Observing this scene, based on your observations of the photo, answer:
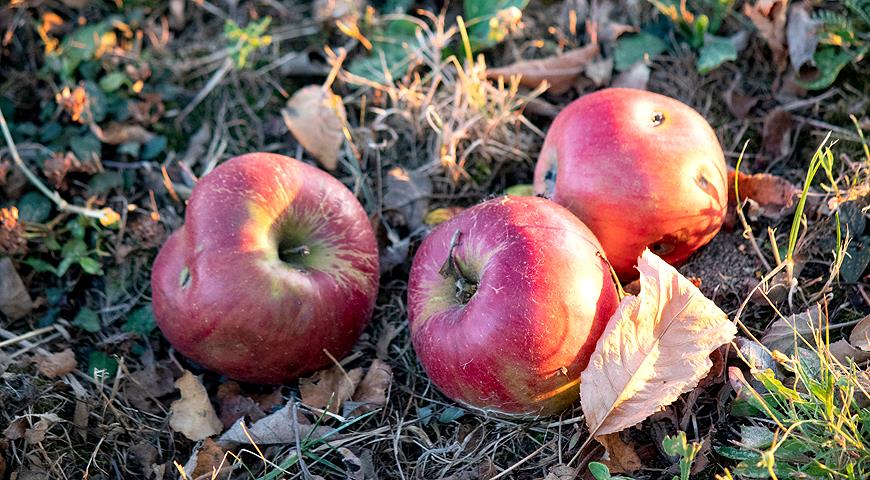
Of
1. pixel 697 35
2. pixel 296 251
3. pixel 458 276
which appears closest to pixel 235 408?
pixel 296 251

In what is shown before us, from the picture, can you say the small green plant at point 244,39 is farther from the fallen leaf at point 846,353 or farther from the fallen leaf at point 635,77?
the fallen leaf at point 846,353

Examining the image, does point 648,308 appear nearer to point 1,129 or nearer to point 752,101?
point 752,101

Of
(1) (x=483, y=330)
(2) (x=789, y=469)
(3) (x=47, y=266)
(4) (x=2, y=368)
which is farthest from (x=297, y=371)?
(2) (x=789, y=469)

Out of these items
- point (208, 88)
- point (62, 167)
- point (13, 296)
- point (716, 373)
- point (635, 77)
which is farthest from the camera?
point (208, 88)

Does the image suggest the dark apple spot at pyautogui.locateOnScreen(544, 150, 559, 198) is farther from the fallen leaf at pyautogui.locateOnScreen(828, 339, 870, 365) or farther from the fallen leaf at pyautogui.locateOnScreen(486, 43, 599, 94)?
the fallen leaf at pyautogui.locateOnScreen(828, 339, 870, 365)

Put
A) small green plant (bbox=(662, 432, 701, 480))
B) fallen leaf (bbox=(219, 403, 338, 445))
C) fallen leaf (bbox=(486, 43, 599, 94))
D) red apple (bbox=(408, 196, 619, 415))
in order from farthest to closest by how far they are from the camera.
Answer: fallen leaf (bbox=(486, 43, 599, 94)), fallen leaf (bbox=(219, 403, 338, 445)), red apple (bbox=(408, 196, 619, 415)), small green plant (bbox=(662, 432, 701, 480))

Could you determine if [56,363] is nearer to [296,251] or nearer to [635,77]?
[296,251]

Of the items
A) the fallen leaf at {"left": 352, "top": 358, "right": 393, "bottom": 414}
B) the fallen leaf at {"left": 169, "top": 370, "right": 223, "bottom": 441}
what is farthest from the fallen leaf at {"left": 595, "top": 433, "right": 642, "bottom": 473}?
the fallen leaf at {"left": 169, "top": 370, "right": 223, "bottom": 441}
